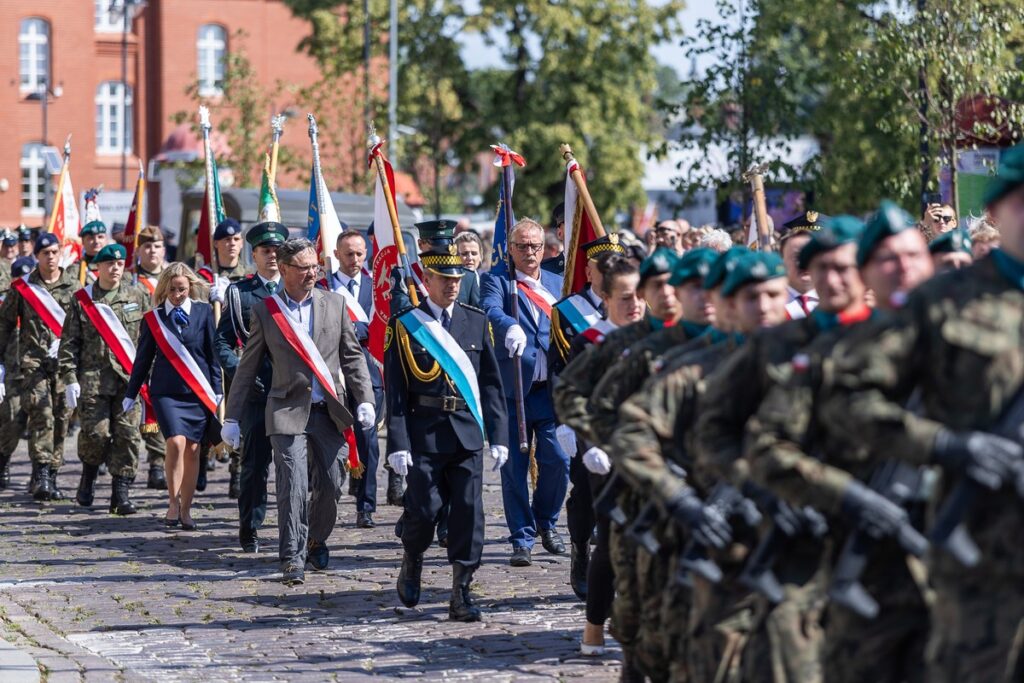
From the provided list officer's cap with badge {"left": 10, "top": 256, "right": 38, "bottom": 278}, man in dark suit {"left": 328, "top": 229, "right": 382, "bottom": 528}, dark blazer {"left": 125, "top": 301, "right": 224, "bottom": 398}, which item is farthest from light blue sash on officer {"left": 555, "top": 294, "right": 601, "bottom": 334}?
→ officer's cap with badge {"left": 10, "top": 256, "right": 38, "bottom": 278}

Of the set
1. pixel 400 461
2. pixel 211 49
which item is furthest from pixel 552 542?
pixel 211 49

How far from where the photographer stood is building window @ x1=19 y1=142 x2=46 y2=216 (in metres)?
60.6

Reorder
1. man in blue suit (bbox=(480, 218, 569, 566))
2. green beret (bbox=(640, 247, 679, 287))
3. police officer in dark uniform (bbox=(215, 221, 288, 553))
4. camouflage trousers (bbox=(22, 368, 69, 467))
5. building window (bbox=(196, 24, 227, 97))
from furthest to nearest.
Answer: building window (bbox=(196, 24, 227, 97)) < camouflage trousers (bbox=(22, 368, 69, 467)) < police officer in dark uniform (bbox=(215, 221, 288, 553)) < man in blue suit (bbox=(480, 218, 569, 566)) < green beret (bbox=(640, 247, 679, 287))

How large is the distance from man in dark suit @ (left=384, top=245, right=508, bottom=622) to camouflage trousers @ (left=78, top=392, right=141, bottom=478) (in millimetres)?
4502

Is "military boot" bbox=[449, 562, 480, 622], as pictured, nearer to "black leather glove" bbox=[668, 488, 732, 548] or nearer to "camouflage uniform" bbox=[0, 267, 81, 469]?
"black leather glove" bbox=[668, 488, 732, 548]

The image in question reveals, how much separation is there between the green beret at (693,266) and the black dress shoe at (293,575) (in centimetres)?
456

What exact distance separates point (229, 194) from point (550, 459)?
39.8 ft

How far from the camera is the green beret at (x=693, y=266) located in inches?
252

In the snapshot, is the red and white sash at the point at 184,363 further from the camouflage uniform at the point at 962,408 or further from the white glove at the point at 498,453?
the camouflage uniform at the point at 962,408

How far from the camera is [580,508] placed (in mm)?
9586

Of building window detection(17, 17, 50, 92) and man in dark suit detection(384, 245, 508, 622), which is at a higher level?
building window detection(17, 17, 50, 92)

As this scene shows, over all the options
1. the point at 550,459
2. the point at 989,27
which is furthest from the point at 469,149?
the point at 550,459

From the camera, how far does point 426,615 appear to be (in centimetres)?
948

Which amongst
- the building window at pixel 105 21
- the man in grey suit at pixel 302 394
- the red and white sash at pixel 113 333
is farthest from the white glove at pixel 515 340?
the building window at pixel 105 21
